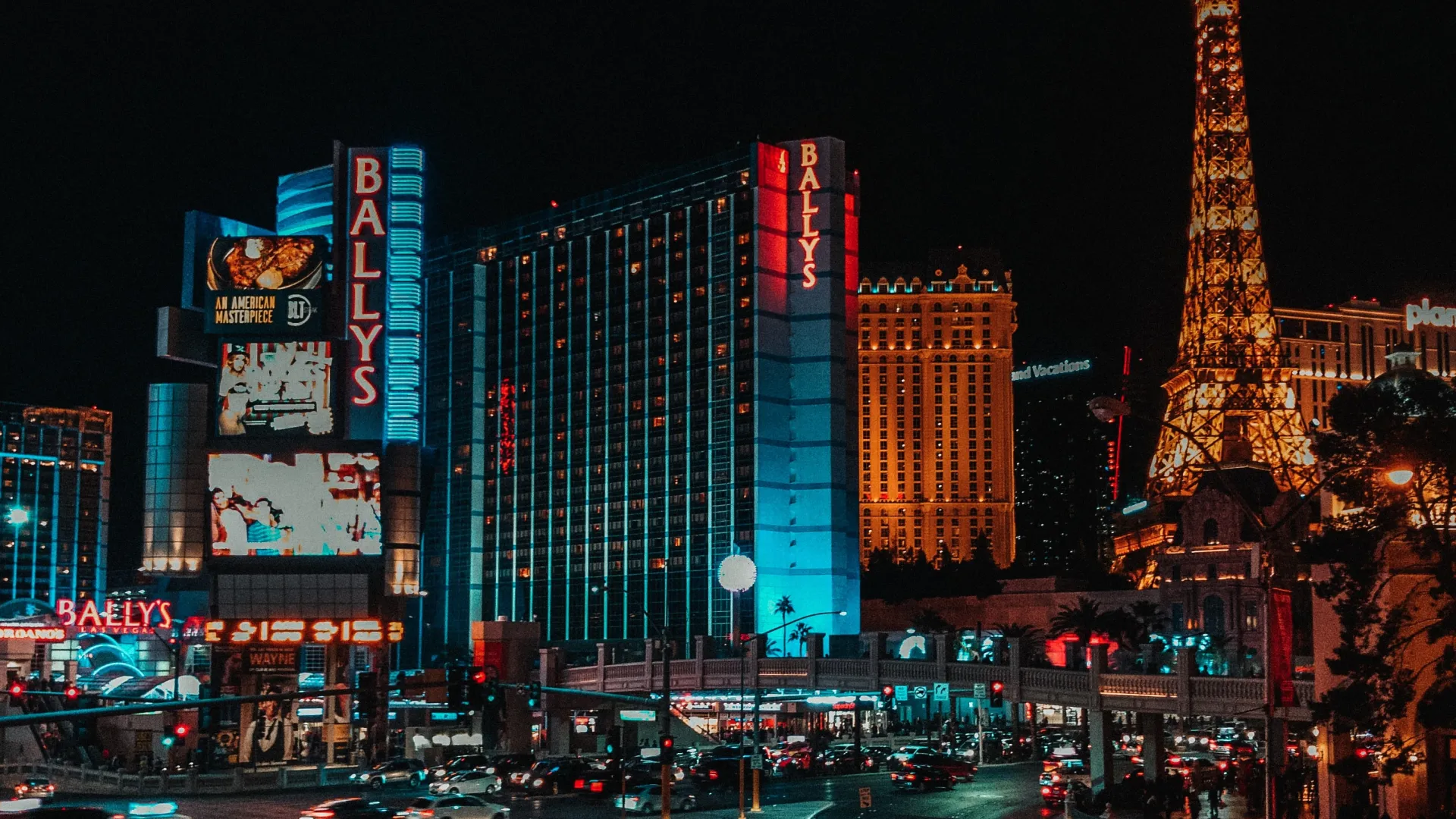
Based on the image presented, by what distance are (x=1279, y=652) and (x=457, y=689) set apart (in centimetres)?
2140

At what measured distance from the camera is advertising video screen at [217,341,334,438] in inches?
4633

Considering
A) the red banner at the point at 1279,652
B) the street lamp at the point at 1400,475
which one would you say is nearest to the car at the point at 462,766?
the street lamp at the point at 1400,475

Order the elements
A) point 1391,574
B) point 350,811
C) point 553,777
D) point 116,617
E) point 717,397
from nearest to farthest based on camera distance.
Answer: point 1391,574
point 350,811
point 553,777
point 116,617
point 717,397

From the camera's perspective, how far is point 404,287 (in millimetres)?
122312

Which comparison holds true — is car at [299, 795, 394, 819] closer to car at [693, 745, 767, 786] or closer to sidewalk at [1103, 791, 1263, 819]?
sidewalk at [1103, 791, 1263, 819]

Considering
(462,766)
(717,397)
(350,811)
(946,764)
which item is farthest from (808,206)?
(350,811)

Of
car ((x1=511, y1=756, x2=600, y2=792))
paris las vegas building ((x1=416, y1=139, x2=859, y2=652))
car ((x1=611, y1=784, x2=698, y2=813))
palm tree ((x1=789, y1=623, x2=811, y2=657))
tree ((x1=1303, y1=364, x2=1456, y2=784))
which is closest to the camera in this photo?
tree ((x1=1303, y1=364, x2=1456, y2=784))

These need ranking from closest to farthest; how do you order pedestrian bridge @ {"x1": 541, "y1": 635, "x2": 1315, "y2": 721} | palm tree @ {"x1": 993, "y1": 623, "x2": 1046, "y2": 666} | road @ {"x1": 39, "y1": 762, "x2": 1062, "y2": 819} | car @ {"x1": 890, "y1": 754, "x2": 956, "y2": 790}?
pedestrian bridge @ {"x1": 541, "y1": 635, "x2": 1315, "y2": 721}
road @ {"x1": 39, "y1": 762, "x2": 1062, "y2": 819}
car @ {"x1": 890, "y1": 754, "x2": 956, "y2": 790}
palm tree @ {"x1": 993, "y1": 623, "x2": 1046, "y2": 666}

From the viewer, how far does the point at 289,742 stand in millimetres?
112812

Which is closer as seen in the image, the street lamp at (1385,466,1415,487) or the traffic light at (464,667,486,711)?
the street lamp at (1385,466,1415,487)

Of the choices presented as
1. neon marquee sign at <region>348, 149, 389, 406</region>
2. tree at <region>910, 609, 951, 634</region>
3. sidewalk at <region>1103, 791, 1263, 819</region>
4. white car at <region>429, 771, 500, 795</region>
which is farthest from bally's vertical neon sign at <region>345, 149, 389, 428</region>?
sidewalk at <region>1103, 791, 1263, 819</region>

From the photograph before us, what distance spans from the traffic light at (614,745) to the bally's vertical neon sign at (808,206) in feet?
230

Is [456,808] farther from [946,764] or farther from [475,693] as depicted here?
[946,764]

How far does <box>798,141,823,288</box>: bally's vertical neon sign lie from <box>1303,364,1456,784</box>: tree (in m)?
125
